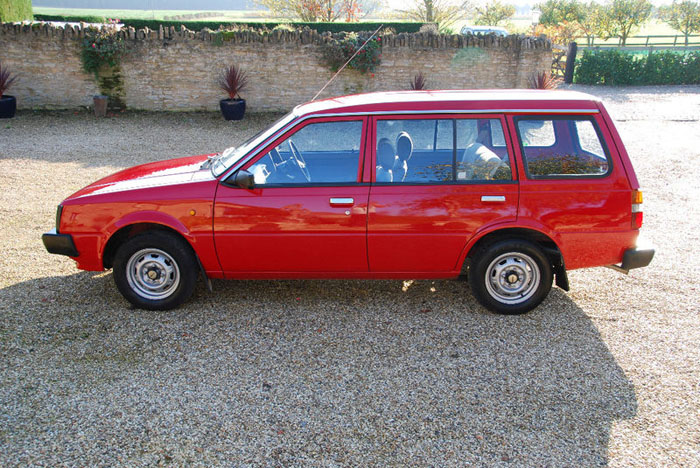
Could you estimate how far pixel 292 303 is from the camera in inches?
215

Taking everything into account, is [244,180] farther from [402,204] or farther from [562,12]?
[562,12]

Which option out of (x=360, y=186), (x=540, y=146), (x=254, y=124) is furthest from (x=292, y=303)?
(x=254, y=124)

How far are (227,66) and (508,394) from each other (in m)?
13.5

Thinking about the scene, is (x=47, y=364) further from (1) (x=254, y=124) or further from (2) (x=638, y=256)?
(1) (x=254, y=124)

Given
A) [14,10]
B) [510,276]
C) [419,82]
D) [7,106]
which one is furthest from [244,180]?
[14,10]

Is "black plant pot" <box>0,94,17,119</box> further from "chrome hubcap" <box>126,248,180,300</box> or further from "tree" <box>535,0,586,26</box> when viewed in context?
"tree" <box>535,0,586,26</box>

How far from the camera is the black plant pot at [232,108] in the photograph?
49.6ft

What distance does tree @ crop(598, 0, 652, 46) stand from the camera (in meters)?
33.6

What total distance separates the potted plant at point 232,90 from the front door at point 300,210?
1073 cm

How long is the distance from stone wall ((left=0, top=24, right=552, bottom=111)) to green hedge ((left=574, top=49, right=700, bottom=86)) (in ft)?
26.2

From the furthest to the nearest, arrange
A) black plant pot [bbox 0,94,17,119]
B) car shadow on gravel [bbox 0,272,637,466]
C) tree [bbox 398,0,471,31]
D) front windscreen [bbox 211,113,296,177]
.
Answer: tree [bbox 398,0,471,31], black plant pot [bbox 0,94,17,119], front windscreen [bbox 211,113,296,177], car shadow on gravel [bbox 0,272,637,466]

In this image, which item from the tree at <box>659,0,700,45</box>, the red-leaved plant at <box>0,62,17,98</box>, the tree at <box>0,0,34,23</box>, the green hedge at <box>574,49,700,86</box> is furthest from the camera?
the tree at <box>659,0,700,45</box>

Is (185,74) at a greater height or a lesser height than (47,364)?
greater

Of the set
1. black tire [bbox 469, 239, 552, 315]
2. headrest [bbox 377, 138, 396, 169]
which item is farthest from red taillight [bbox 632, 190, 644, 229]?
headrest [bbox 377, 138, 396, 169]
